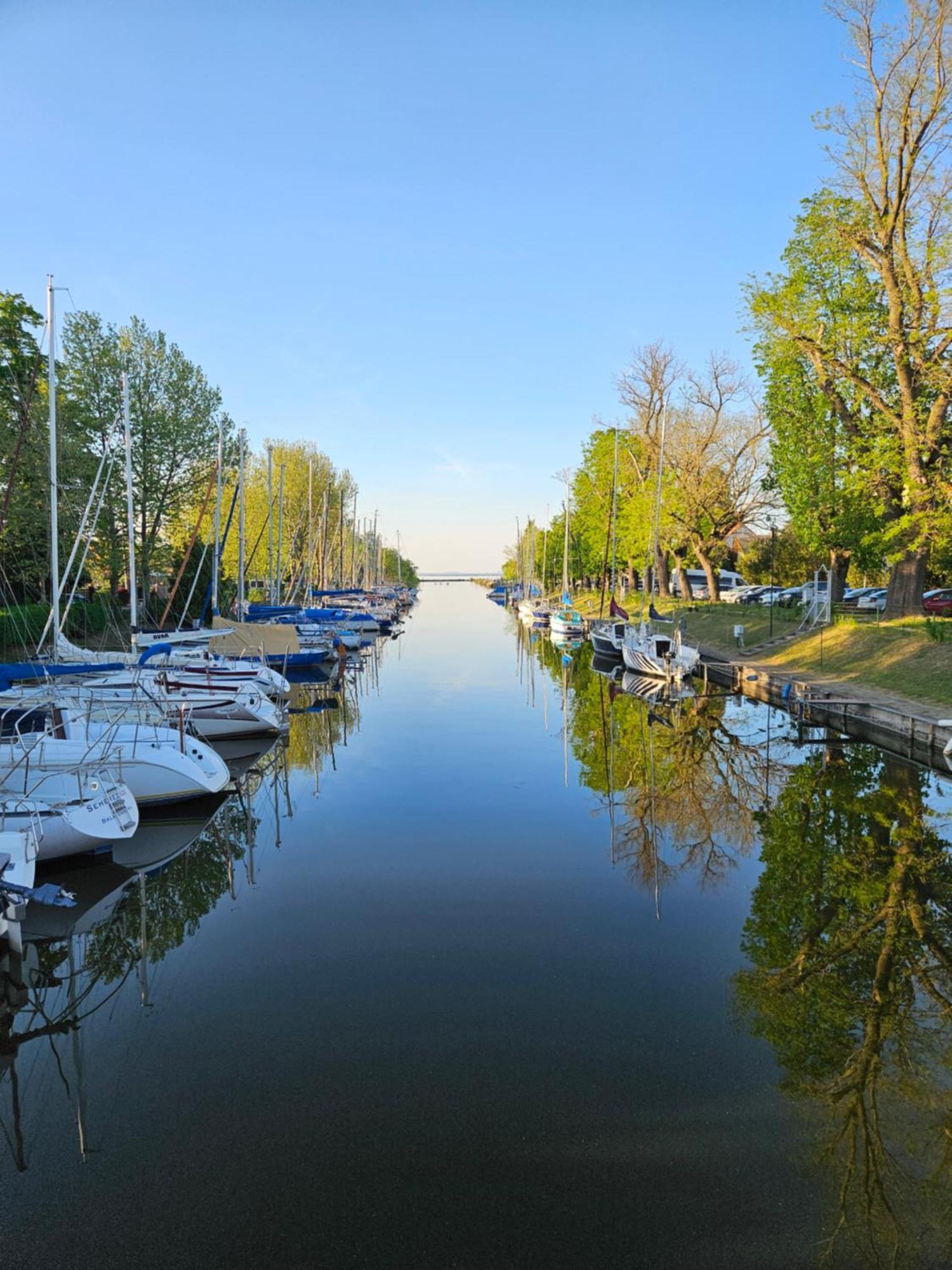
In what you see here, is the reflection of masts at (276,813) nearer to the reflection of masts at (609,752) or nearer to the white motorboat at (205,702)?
the white motorboat at (205,702)

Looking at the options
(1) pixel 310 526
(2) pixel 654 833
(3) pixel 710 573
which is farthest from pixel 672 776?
(1) pixel 310 526

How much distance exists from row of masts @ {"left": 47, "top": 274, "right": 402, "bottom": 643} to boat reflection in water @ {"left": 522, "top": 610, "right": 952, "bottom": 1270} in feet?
42.7

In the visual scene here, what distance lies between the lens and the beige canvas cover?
29047mm

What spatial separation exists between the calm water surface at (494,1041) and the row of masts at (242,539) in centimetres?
931

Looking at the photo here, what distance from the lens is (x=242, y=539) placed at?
3369 centimetres

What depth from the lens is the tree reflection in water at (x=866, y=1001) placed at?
5125 mm

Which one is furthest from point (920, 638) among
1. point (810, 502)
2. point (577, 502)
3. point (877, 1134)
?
point (577, 502)

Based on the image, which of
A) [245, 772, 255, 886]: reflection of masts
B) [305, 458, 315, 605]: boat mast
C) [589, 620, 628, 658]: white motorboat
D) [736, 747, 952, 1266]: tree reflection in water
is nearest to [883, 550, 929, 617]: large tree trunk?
[589, 620, 628, 658]: white motorboat

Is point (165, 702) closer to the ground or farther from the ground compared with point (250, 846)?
farther from the ground

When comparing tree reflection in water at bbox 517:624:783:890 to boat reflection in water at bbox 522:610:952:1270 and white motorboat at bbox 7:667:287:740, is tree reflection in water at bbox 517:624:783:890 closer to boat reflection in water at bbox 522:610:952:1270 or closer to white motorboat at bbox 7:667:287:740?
boat reflection in water at bbox 522:610:952:1270

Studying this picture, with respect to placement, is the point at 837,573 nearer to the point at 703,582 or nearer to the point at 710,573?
the point at 710,573

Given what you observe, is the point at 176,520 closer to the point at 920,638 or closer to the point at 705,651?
the point at 705,651

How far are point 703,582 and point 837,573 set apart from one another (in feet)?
111

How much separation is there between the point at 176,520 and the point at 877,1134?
137 feet
